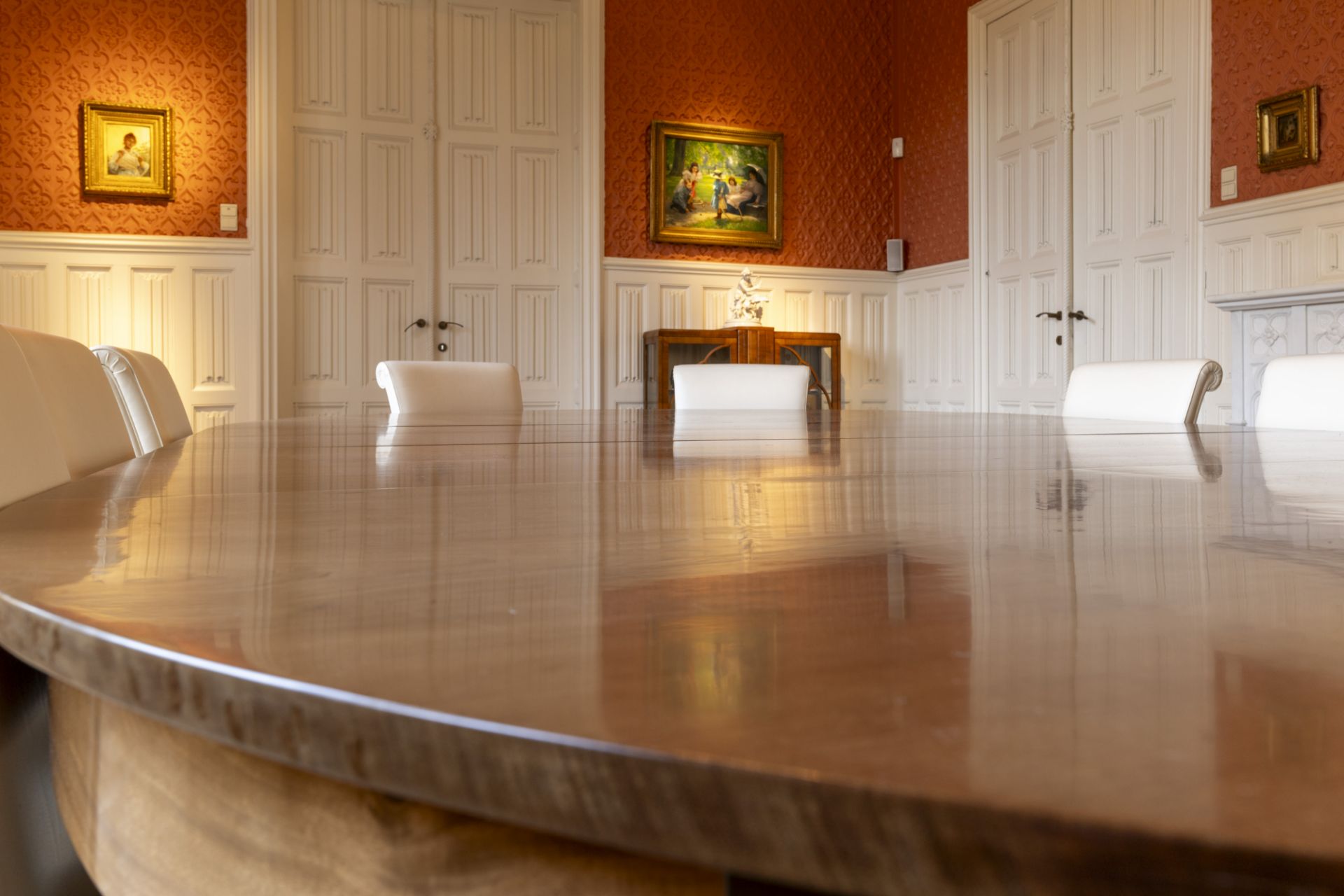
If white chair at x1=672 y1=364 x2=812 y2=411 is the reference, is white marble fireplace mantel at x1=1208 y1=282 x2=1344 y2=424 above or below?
above

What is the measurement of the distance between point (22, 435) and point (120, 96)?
5.16m

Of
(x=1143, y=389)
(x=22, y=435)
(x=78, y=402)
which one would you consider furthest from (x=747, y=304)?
(x=22, y=435)

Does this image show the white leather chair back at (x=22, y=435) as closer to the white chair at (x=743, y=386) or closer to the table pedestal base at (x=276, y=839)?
the table pedestal base at (x=276, y=839)

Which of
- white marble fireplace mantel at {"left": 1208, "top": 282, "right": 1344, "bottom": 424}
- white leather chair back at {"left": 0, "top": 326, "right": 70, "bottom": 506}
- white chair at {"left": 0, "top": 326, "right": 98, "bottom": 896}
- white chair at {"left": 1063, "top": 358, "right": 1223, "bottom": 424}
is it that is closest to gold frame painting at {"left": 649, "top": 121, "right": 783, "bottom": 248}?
white marble fireplace mantel at {"left": 1208, "top": 282, "right": 1344, "bottom": 424}

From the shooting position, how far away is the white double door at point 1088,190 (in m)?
4.70

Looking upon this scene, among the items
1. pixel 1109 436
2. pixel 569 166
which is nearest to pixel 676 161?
pixel 569 166

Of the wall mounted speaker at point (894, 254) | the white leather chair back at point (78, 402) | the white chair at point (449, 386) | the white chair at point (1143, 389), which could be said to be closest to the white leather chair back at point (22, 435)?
the white leather chair back at point (78, 402)

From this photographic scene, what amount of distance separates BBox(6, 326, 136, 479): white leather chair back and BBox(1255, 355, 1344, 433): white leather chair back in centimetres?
190

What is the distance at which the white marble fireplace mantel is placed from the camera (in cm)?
358

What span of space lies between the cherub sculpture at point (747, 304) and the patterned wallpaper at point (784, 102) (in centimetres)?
22

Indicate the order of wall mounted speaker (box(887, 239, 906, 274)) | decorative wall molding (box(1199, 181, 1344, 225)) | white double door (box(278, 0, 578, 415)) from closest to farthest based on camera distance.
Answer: decorative wall molding (box(1199, 181, 1344, 225)) < white double door (box(278, 0, 578, 415)) < wall mounted speaker (box(887, 239, 906, 274))

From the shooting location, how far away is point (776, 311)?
20.5 feet

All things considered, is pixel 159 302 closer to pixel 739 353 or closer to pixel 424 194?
pixel 424 194

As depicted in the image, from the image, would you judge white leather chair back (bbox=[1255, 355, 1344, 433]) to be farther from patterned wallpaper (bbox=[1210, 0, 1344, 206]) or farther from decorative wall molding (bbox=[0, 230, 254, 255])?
decorative wall molding (bbox=[0, 230, 254, 255])
